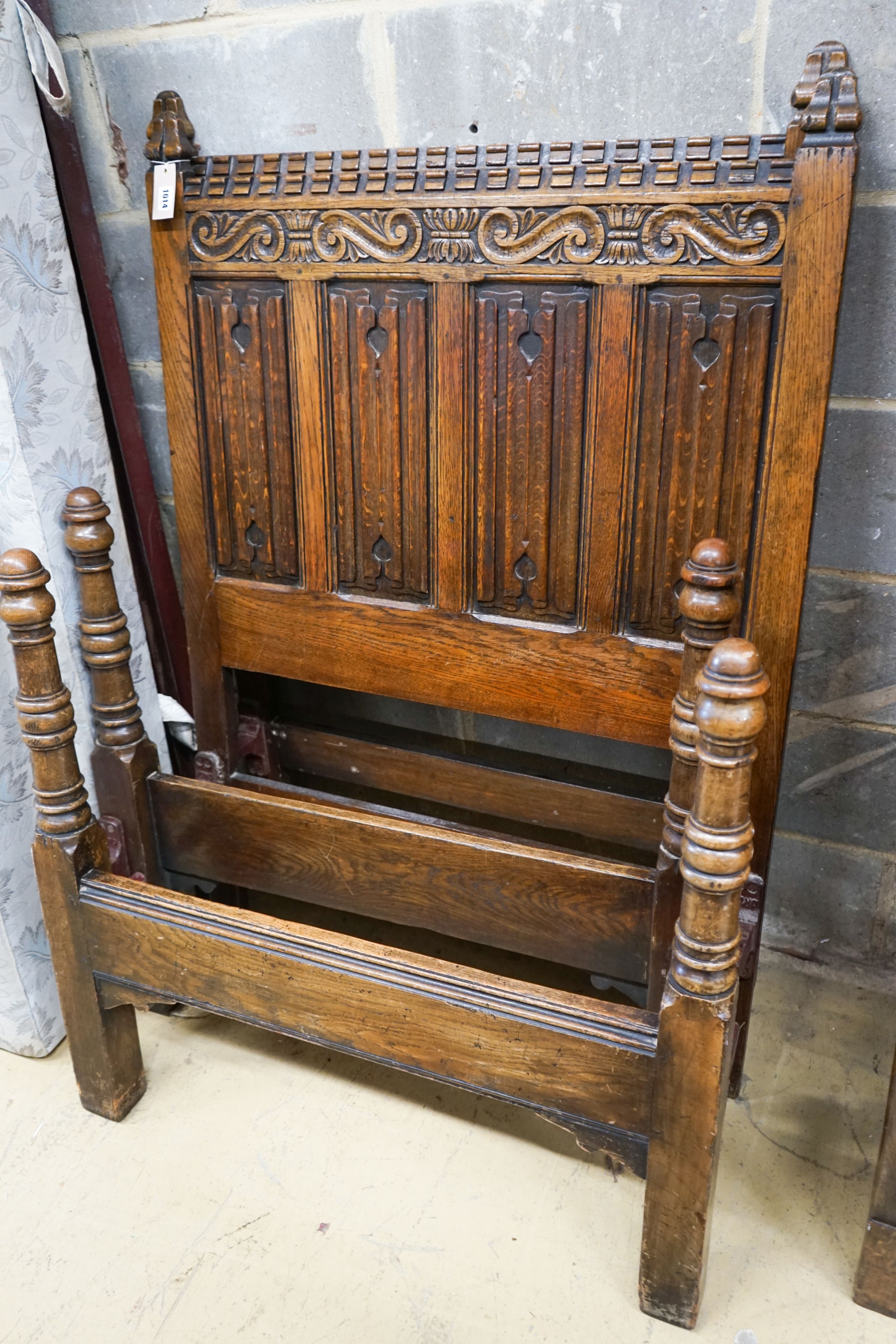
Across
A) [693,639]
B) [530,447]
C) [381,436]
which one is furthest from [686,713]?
[381,436]

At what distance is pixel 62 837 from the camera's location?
1.25 meters

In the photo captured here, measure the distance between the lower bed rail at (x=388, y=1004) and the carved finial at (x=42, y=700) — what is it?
Answer: 92 millimetres

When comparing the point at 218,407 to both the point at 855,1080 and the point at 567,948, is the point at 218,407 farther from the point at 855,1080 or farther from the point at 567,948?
the point at 855,1080

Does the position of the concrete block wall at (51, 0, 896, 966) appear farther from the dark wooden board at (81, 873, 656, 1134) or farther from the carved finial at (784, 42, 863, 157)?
the dark wooden board at (81, 873, 656, 1134)

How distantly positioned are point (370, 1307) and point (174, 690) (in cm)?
97

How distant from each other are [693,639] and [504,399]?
38cm

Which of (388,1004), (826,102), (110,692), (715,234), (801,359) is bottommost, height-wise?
(388,1004)

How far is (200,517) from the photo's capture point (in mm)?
1455

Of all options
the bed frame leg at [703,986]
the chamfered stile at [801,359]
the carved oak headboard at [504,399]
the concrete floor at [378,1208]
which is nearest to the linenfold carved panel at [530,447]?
the carved oak headboard at [504,399]

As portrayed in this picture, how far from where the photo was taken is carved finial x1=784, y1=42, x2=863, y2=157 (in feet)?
3.37

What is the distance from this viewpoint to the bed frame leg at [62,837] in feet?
3.87

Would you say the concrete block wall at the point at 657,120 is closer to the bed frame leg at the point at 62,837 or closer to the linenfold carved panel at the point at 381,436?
the linenfold carved panel at the point at 381,436

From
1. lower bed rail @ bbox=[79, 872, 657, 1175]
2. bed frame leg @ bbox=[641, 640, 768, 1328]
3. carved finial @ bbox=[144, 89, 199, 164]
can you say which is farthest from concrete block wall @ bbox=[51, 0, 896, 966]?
lower bed rail @ bbox=[79, 872, 657, 1175]

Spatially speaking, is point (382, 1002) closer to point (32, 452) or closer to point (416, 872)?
point (416, 872)
